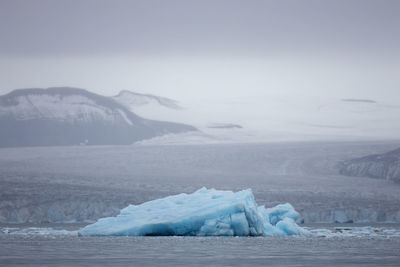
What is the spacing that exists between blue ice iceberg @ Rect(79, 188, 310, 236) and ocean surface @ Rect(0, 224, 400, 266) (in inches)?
9.9

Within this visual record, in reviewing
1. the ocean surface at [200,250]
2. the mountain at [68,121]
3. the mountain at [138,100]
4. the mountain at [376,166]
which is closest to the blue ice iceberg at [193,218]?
the ocean surface at [200,250]

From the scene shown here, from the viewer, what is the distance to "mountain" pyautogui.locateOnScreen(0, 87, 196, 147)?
43656 millimetres

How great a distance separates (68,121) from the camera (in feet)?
147

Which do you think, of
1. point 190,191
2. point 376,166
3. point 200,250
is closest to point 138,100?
point 376,166

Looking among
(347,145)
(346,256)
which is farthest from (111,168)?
(346,256)

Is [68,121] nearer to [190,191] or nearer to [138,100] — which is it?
[138,100]

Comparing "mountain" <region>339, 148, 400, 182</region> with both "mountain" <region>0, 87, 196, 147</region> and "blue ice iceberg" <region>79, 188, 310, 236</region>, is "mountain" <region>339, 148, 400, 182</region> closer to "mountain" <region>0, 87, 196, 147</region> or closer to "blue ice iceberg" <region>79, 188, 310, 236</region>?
"mountain" <region>0, 87, 196, 147</region>

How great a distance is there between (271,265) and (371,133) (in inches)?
1398

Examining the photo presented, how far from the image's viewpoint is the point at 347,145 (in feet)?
120

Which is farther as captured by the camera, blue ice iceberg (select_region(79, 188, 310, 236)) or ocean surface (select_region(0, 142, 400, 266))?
blue ice iceberg (select_region(79, 188, 310, 236))

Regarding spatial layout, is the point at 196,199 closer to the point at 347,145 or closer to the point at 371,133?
the point at 347,145

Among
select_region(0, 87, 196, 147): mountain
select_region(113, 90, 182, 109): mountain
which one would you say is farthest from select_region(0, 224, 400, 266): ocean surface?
select_region(113, 90, 182, 109): mountain

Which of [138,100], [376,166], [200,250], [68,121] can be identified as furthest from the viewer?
[138,100]

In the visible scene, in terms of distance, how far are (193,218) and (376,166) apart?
17.3 metres
